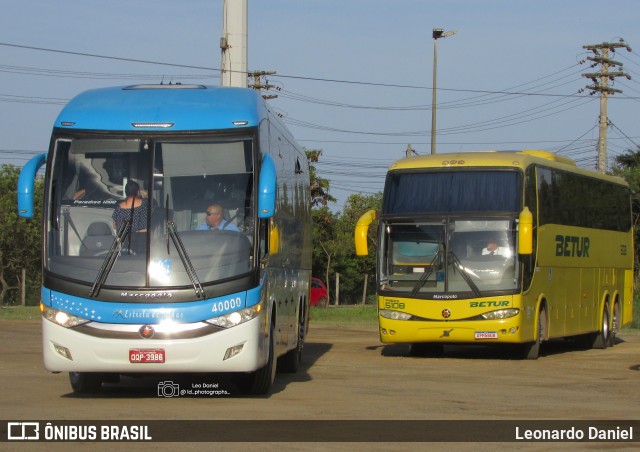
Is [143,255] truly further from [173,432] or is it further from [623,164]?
[623,164]

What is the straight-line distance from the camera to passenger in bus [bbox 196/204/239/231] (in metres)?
13.5

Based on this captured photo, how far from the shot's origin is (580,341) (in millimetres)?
28812

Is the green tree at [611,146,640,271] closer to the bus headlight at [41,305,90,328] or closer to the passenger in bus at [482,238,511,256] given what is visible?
the passenger in bus at [482,238,511,256]

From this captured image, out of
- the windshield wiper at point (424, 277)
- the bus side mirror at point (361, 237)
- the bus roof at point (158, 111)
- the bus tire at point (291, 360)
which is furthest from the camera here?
the bus side mirror at point (361, 237)

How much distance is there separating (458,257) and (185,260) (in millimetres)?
9367

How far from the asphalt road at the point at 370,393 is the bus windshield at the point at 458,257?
1.39m

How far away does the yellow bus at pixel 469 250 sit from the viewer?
21594 millimetres

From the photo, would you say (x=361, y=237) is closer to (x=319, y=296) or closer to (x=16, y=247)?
(x=319, y=296)

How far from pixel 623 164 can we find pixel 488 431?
58.3 metres

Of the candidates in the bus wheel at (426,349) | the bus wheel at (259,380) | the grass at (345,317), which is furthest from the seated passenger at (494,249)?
the grass at (345,317)

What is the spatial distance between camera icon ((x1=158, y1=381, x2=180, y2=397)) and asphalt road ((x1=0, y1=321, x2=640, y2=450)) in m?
0.04

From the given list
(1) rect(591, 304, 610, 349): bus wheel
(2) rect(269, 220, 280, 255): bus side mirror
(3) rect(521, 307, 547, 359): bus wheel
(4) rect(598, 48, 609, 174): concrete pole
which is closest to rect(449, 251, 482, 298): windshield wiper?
(3) rect(521, 307, 547, 359): bus wheel

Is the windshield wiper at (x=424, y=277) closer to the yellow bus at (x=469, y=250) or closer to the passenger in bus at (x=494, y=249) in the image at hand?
the yellow bus at (x=469, y=250)

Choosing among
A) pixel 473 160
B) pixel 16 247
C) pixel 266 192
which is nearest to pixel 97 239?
pixel 266 192
